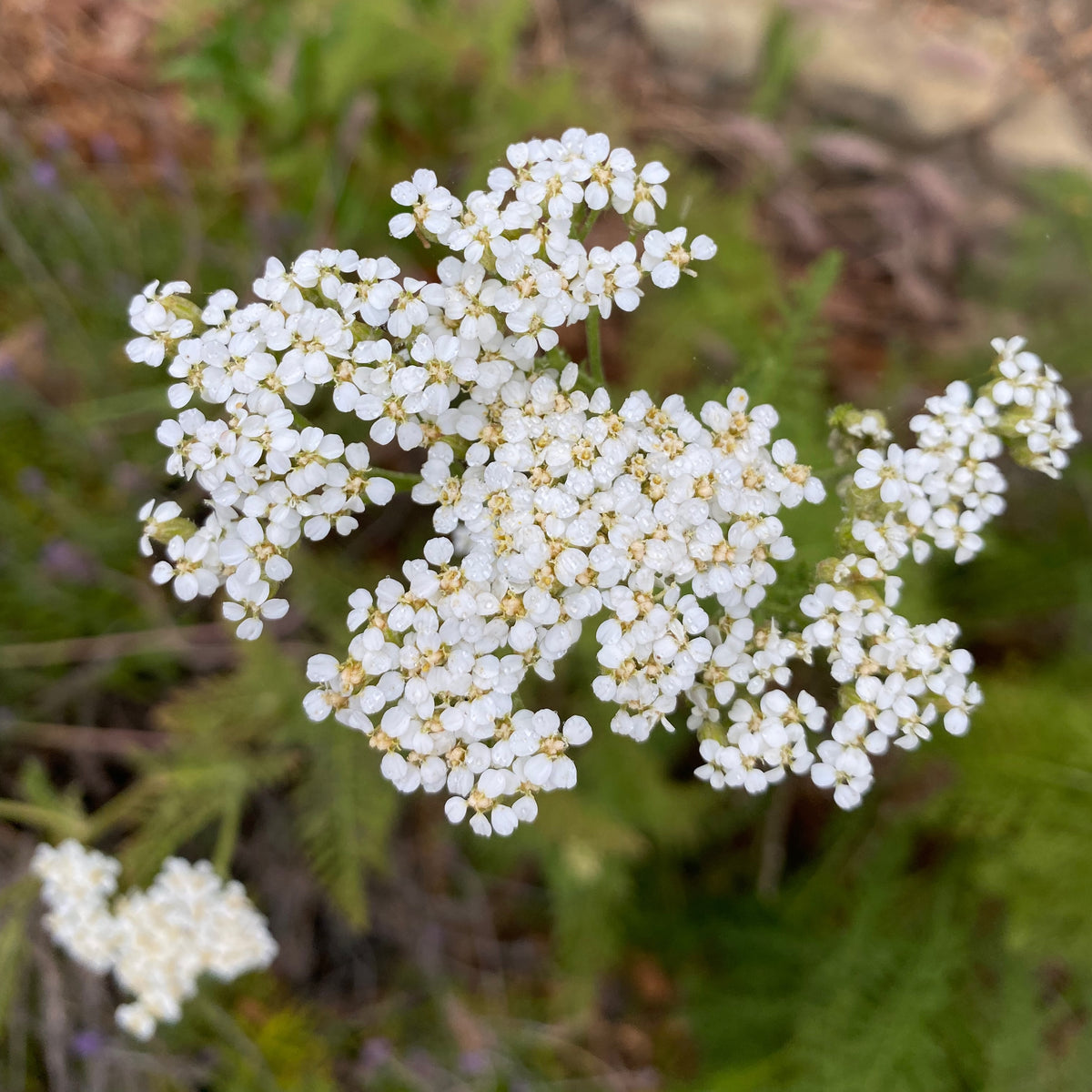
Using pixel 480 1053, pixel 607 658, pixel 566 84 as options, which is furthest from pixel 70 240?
pixel 480 1053

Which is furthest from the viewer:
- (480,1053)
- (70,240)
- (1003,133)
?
(1003,133)

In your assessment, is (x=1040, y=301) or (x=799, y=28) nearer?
(x=1040, y=301)

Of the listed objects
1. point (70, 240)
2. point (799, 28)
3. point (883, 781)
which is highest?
point (799, 28)

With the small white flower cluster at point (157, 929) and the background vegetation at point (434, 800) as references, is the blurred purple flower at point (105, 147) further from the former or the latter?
the small white flower cluster at point (157, 929)

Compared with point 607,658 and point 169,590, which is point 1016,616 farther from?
point 169,590

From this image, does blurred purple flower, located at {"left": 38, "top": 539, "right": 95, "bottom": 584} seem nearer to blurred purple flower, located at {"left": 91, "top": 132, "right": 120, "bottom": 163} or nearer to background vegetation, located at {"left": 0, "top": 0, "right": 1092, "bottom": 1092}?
background vegetation, located at {"left": 0, "top": 0, "right": 1092, "bottom": 1092}

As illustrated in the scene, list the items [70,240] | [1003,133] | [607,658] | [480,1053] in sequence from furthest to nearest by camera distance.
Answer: [1003,133] < [70,240] < [480,1053] < [607,658]

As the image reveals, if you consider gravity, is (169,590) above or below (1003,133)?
below

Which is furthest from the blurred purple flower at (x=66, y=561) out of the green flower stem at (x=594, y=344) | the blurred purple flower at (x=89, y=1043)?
the green flower stem at (x=594, y=344)
